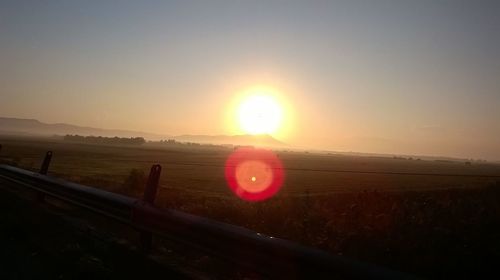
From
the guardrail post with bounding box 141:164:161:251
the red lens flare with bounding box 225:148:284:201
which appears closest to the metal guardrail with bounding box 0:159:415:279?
the guardrail post with bounding box 141:164:161:251

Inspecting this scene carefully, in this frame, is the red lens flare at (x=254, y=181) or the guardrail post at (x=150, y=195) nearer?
the guardrail post at (x=150, y=195)

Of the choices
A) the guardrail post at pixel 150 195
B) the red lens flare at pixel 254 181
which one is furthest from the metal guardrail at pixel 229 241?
the red lens flare at pixel 254 181

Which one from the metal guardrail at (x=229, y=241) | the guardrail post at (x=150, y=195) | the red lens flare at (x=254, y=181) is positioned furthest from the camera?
the red lens flare at (x=254, y=181)

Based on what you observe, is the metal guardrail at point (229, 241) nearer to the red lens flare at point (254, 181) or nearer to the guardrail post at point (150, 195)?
the guardrail post at point (150, 195)

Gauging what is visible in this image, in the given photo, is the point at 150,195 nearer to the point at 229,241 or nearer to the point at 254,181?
the point at 229,241

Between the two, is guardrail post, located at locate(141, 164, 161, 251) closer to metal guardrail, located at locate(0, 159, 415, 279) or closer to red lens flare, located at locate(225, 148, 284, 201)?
metal guardrail, located at locate(0, 159, 415, 279)

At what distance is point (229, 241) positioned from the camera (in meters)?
5.32

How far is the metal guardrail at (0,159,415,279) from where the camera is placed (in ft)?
13.8

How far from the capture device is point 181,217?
6.02 m

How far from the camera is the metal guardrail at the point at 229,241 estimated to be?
4.21 meters

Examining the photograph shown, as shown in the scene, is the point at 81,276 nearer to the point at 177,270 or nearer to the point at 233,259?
the point at 177,270

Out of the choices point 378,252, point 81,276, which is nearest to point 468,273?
point 378,252

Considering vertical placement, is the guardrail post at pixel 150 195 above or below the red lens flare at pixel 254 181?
below

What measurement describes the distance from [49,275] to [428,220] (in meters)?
8.54
